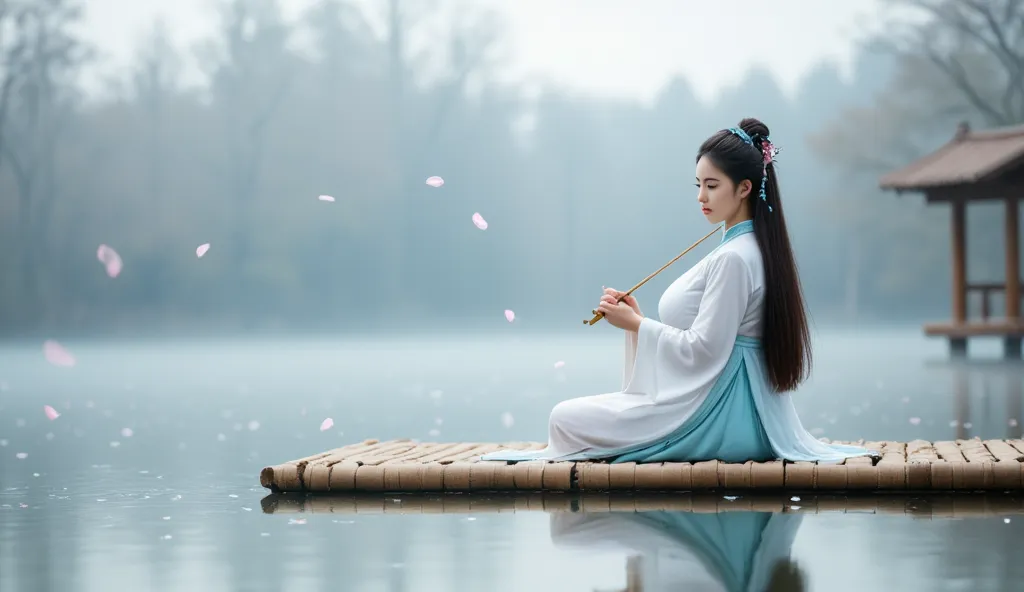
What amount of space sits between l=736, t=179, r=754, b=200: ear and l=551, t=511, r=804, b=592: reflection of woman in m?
1.14

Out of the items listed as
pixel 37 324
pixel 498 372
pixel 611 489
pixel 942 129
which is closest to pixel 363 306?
pixel 37 324

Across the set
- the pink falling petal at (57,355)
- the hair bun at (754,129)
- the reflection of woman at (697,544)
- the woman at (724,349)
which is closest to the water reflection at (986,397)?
the woman at (724,349)

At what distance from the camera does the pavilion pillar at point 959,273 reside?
52.4 ft

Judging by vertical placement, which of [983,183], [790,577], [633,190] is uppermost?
[633,190]

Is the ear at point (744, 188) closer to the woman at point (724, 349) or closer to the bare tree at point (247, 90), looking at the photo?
the woman at point (724, 349)

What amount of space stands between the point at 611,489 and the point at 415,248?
28.5 metres

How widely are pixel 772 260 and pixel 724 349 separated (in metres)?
0.34

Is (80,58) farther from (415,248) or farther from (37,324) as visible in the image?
(415,248)

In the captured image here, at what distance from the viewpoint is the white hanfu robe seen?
4.33 metres

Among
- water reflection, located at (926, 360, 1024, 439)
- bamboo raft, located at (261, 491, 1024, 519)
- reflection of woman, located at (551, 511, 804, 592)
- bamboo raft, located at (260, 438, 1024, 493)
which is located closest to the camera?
reflection of woman, located at (551, 511, 804, 592)

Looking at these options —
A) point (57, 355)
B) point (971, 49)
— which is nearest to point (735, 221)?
point (57, 355)

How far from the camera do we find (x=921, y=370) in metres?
12.9

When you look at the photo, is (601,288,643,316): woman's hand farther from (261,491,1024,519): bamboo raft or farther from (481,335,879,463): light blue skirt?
(261,491,1024,519): bamboo raft

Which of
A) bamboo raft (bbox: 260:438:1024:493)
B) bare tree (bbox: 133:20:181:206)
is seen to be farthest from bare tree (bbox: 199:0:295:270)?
bamboo raft (bbox: 260:438:1024:493)
